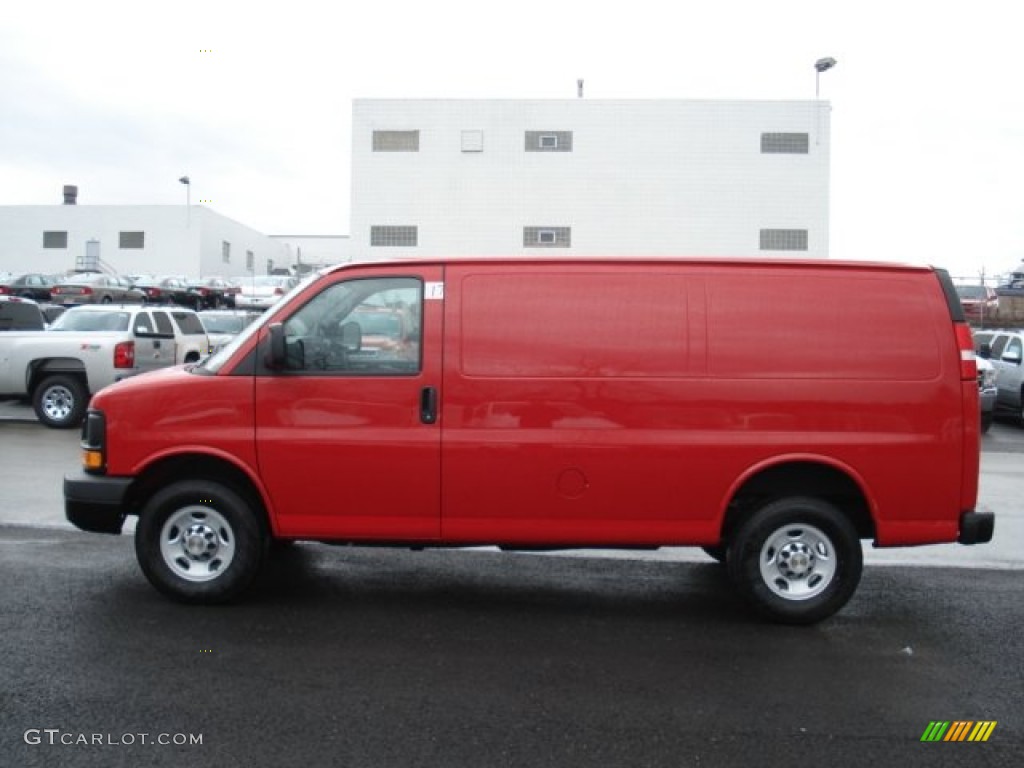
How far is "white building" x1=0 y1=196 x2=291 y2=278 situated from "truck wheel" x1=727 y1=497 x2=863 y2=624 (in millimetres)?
58297

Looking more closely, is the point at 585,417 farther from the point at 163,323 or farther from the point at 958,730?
the point at 163,323

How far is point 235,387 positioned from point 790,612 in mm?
3474

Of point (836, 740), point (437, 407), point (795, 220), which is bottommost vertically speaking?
point (836, 740)

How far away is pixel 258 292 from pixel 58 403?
99.9ft

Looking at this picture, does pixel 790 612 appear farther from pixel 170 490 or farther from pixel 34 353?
pixel 34 353

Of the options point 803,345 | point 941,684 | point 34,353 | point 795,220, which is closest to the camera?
point 941,684

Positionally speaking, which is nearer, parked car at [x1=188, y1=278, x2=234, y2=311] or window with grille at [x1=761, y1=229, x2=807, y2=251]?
window with grille at [x1=761, y1=229, x2=807, y2=251]

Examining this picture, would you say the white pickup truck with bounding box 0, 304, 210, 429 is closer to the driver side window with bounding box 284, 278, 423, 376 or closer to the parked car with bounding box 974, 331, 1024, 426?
the driver side window with bounding box 284, 278, 423, 376

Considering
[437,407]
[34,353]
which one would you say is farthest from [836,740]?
[34,353]

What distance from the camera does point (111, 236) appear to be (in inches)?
2360

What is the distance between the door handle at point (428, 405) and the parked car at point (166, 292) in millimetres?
38454

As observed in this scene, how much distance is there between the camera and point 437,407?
5496 mm

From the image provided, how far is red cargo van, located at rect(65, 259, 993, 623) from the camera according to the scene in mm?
5457

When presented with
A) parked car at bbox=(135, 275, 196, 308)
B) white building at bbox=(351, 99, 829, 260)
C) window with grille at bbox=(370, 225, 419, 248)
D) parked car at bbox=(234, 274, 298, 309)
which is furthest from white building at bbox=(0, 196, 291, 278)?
white building at bbox=(351, 99, 829, 260)
